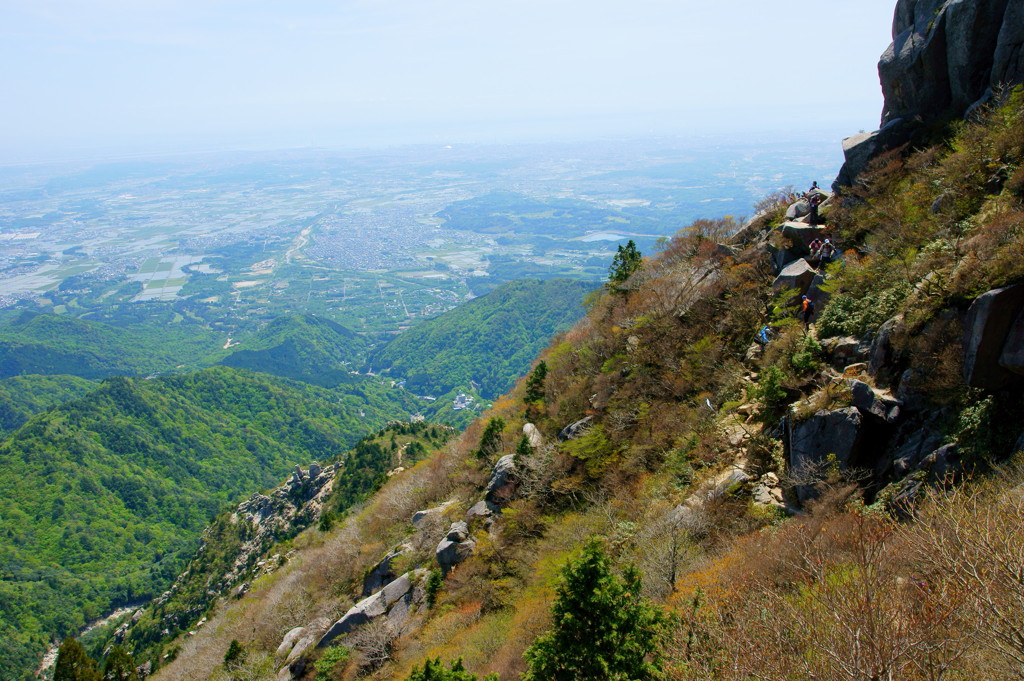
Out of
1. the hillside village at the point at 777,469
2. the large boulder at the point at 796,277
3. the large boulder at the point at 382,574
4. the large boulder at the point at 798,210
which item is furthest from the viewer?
the large boulder at the point at 382,574

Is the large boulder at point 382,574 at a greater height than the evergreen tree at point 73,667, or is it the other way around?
the large boulder at point 382,574

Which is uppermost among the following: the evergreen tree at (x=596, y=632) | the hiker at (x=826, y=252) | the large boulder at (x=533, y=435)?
the hiker at (x=826, y=252)

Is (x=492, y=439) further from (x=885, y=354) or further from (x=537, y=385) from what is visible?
(x=885, y=354)

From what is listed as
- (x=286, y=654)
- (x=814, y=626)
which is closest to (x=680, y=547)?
(x=814, y=626)

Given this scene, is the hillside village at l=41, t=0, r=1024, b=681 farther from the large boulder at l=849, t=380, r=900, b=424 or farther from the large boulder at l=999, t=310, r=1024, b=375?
the large boulder at l=999, t=310, r=1024, b=375

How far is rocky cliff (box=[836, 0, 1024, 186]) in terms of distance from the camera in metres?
17.4

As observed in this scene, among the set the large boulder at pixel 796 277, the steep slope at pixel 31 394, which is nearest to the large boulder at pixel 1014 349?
the large boulder at pixel 796 277

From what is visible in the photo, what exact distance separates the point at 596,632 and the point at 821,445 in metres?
7.40

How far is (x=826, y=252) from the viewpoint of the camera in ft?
68.2

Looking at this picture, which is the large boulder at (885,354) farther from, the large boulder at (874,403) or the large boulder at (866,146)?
the large boulder at (866,146)

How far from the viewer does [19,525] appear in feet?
353

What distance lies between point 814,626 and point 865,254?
1613 centimetres

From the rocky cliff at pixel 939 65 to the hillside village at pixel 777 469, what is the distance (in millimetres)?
86

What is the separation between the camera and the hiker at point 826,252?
20.8 m
